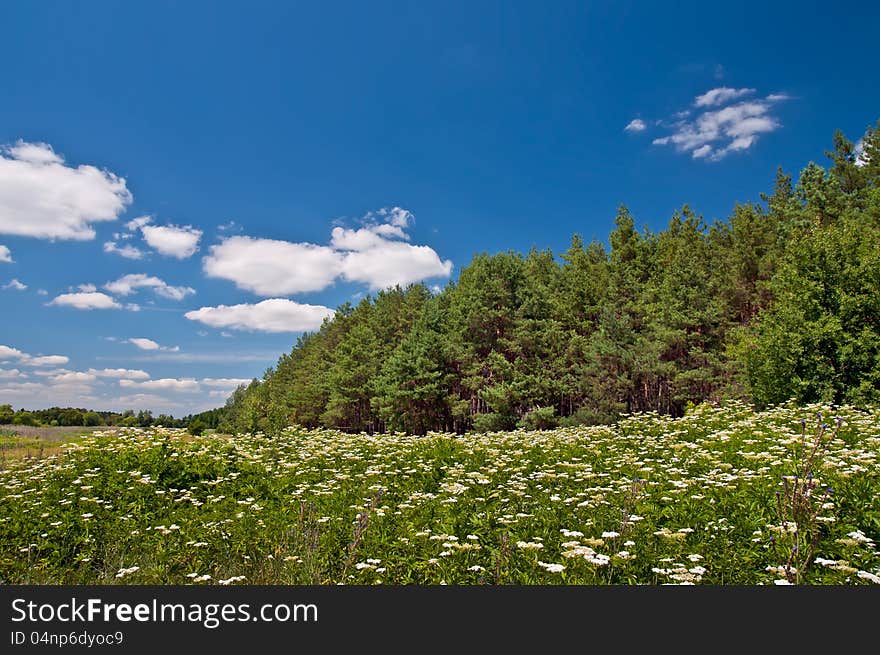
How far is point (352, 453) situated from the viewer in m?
11.0

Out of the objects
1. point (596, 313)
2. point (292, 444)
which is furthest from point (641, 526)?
point (596, 313)

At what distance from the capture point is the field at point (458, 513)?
416 centimetres

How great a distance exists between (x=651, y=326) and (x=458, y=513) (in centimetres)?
2795

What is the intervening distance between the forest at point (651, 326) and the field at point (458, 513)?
1156 centimetres

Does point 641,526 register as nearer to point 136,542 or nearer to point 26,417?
point 136,542

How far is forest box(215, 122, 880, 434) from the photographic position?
19859 millimetres

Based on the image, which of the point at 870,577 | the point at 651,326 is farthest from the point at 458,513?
the point at 651,326

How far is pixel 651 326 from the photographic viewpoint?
30672 millimetres

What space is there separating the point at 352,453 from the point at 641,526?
7.28 meters

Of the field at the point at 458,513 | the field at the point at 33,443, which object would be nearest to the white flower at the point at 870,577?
the field at the point at 458,513

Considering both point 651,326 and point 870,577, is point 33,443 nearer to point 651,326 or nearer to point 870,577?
point 870,577

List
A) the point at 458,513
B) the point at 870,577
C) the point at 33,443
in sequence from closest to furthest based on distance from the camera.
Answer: the point at 870,577 → the point at 458,513 → the point at 33,443

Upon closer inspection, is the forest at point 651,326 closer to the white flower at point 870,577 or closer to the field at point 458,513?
the field at point 458,513

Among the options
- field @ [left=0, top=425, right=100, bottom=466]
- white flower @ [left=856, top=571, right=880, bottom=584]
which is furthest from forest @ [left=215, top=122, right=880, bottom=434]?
white flower @ [left=856, top=571, right=880, bottom=584]
